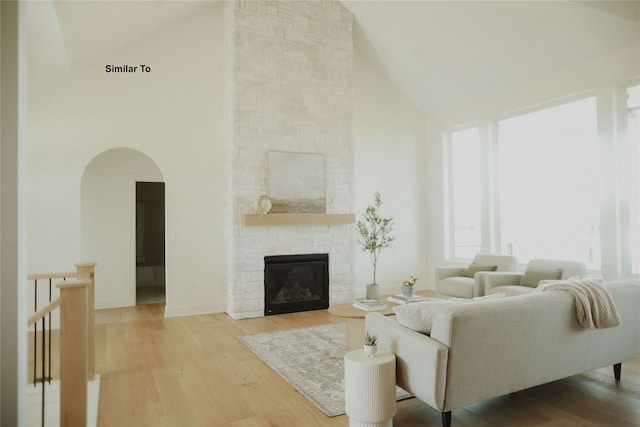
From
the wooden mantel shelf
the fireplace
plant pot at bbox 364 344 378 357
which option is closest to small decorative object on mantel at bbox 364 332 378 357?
plant pot at bbox 364 344 378 357

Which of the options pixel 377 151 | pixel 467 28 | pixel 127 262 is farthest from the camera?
pixel 377 151

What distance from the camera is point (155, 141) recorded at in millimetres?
5930

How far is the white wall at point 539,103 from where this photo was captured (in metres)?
4.91

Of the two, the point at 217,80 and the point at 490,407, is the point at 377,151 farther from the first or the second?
the point at 490,407

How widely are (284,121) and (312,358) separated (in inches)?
137

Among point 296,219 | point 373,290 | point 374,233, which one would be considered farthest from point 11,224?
point 374,233

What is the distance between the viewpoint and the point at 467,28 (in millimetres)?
5641

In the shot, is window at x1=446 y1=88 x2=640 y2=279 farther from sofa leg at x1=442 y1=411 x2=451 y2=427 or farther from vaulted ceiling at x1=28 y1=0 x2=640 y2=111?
sofa leg at x1=442 y1=411 x2=451 y2=427

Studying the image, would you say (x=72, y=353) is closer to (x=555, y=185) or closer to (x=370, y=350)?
(x=370, y=350)

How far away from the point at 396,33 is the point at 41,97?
4.93 meters

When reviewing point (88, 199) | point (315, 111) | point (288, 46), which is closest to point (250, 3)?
point (288, 46)

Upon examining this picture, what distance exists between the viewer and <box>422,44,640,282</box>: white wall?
4.91 meters

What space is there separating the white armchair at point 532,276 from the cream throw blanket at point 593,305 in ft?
5.31

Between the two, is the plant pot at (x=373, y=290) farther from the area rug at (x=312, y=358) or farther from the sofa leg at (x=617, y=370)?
the sofa leg at (x=617, y=370)
